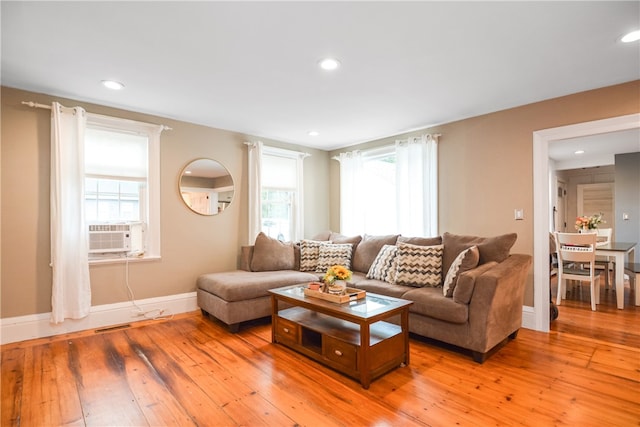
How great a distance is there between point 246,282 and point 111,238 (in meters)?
1.55

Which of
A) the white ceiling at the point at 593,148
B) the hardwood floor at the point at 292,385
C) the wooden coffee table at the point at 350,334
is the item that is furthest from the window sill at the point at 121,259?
the white ceiling at the point at 593,148

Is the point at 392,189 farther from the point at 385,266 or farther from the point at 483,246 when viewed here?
the point at 483,246

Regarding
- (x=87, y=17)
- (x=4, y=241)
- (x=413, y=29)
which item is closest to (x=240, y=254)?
(x=4, y=241)

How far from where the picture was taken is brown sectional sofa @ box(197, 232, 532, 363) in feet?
8.45

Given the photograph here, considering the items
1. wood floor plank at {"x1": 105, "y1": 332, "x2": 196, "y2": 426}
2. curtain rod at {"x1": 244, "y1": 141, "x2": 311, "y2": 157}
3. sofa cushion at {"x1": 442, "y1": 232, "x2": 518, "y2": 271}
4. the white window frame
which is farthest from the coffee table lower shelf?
curtain rod at {"x1": 244, "y1": 141, "x2": 311, "y2": 157}

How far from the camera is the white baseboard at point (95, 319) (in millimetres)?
2984

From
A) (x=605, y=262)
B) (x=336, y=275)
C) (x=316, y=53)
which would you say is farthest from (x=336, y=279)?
(x=605, y=262)

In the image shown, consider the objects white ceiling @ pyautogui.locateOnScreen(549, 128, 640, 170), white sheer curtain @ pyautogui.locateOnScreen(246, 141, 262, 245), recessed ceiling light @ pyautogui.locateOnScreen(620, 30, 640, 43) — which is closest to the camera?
recessed ceiling light @ pyautogui.locateOnScreen(620, 30, 640, 43)

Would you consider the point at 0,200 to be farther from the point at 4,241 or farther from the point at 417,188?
the point at 417,188

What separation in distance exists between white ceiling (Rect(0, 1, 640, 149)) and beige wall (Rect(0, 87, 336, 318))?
42 cm

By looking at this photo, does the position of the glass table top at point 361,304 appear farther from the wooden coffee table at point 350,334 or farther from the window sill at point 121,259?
the window sill at point 121,259

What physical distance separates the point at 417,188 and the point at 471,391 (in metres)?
2.72

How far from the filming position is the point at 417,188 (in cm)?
436

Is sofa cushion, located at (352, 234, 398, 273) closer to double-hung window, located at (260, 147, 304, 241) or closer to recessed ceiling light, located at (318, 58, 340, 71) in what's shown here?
double-hung window, located at (260, 147, 304, 241)
